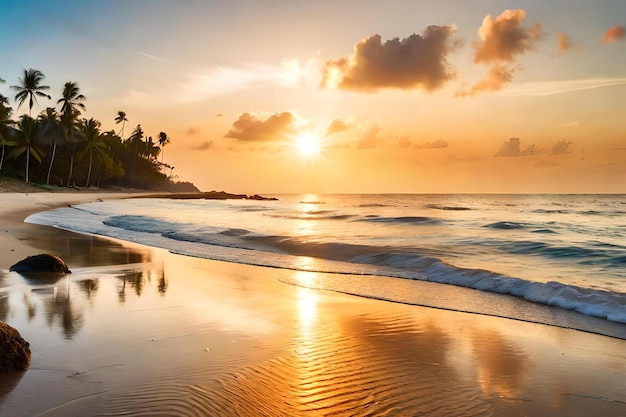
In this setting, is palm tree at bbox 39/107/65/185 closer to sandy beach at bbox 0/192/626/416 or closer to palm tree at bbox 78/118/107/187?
palm tree at bbox 78/118/107/187

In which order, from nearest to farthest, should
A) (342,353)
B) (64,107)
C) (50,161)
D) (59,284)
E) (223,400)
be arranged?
1. (223,400)
2. (342,353)
3. (59,284)
4. (64,107)
5. (50,161)

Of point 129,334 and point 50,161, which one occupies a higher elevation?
point 50,161

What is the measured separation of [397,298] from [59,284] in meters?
6.57

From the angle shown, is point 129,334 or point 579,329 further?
point 579,329

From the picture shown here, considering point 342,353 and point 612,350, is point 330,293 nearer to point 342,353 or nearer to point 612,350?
point 342,353

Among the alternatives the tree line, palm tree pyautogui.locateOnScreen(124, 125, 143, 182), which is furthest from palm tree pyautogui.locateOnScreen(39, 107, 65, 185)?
palm tree pyautogui.locateOnScreen(124, 125, 143, 182)

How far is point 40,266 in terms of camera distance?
32.8ft

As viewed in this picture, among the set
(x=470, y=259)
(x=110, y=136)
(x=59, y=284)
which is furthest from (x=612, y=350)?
(x=110, y=136)

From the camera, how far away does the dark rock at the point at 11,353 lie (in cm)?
443

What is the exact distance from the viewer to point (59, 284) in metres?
8.92

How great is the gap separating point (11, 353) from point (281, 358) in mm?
2686

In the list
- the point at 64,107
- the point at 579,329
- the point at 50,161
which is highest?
the point at 64,107

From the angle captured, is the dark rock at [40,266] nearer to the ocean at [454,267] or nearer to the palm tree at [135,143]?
the ocean at [454,267]

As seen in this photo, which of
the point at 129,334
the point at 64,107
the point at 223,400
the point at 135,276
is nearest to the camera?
the point at 223,400
